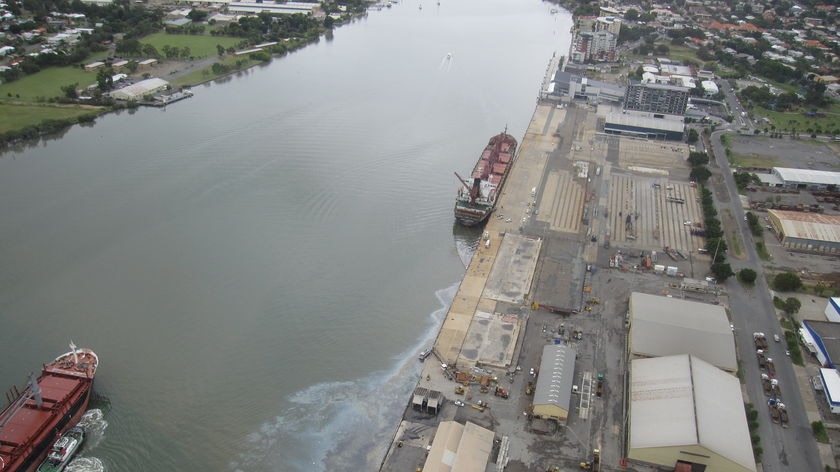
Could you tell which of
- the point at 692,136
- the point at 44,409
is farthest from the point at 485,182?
the point at 44,409

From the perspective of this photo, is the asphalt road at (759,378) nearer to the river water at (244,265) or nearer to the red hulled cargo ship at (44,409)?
the river water at (244,265)

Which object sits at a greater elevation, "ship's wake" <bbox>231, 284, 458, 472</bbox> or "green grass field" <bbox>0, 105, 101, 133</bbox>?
"green grass field" <bbox>0, 105, 101, 133</bbox>

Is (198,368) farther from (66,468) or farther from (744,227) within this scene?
(744,227)

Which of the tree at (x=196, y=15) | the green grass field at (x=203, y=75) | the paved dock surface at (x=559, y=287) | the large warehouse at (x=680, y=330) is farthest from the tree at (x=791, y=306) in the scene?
the tree at (x=196, y=15)

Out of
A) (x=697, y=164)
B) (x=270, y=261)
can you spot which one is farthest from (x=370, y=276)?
(x=697, y=164)

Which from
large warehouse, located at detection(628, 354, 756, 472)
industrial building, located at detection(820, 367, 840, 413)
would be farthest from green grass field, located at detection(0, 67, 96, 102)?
industrial building, located at detection(820, 367, 840, 413)

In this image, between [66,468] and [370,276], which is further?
[370,276]

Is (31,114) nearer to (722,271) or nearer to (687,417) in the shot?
(722,271)

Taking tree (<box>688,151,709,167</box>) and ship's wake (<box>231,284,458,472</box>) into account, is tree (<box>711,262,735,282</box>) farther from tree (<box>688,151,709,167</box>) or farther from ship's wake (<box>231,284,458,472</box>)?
ship's wake (<box>231,284,458,472</box>)
